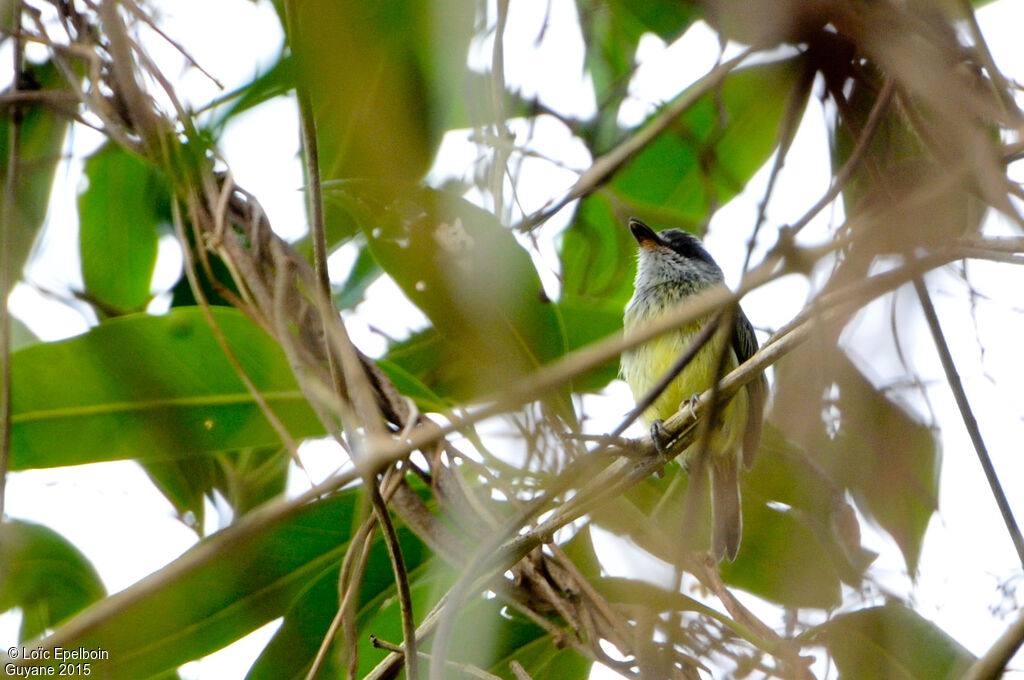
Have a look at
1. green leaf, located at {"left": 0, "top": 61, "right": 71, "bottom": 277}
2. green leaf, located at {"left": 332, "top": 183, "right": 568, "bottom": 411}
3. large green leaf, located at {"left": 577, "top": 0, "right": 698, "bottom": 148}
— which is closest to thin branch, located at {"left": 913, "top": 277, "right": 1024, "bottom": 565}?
green leaf, located at {"left": 332, "top": 183, "right": 568, "bottom": 411}

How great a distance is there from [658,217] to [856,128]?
6.15 ft

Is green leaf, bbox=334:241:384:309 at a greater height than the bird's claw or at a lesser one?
greater

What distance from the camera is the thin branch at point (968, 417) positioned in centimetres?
118

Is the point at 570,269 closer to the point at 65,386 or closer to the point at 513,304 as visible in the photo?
the point at 513,304

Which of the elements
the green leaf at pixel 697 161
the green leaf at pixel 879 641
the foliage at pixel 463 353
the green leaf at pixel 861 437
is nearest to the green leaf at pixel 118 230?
the foliage at pixel 463 353

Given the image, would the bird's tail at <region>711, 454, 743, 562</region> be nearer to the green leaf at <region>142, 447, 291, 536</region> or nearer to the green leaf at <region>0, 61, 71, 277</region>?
the green leaf at <region>142, 447, 291, 536</region>

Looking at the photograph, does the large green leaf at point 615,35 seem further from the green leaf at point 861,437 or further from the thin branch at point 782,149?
the thin branch at point 782,149

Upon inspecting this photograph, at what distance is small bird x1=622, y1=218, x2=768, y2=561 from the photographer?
275 centimetres

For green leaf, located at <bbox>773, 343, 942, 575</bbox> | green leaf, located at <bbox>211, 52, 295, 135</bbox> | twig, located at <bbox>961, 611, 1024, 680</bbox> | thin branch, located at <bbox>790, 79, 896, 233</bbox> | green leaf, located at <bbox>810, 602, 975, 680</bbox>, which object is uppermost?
green leaf, located at <bbox>211, 52, 295, 135</bbox>

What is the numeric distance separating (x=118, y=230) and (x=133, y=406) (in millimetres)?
848

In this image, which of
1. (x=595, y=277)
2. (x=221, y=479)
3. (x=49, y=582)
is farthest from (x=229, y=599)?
(x=595, y=277)

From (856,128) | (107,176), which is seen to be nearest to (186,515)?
(107,176)

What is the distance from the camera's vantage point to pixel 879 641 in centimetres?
166

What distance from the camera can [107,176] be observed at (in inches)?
111
